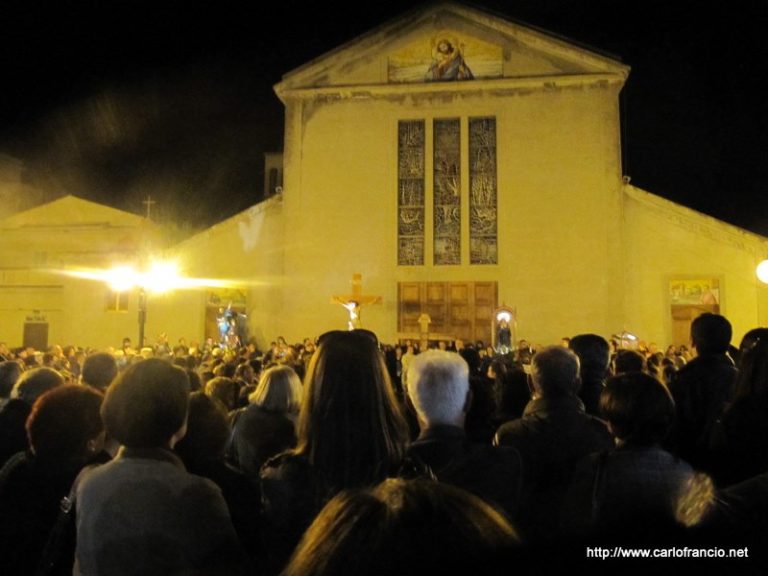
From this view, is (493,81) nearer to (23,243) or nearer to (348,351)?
(23,243)

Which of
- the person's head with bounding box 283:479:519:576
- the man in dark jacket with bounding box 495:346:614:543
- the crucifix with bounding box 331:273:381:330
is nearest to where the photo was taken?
the person's head with bounding box 283:479:519:576

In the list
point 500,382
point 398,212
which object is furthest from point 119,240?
point 500,382

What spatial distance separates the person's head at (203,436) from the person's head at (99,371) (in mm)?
2350

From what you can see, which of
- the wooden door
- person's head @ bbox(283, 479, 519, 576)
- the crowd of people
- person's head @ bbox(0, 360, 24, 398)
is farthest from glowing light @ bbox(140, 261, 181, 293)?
person's head @ bbox(283, 479, 519, 576)

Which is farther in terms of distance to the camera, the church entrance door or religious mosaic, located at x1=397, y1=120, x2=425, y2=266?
religious mosaic, located at x1=397, y1=120, x2=425, y2=266

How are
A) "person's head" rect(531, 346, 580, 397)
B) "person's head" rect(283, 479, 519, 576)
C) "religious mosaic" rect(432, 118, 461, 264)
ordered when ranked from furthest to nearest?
1. "religious mosaic" rect(432, 118, 461, 264)
2. "person's head" rect(531, 346, 580, 397)
3. "person's head" rect(283, 479, 519, 576)

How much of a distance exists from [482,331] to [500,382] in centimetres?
1693

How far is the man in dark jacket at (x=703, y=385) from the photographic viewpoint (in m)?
4.21

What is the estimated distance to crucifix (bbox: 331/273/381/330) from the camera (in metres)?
21.1

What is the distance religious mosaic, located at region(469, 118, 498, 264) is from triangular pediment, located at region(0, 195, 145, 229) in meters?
12.9

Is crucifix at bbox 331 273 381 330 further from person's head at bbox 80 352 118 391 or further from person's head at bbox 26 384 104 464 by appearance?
person's head at bbox 26 384 104 464

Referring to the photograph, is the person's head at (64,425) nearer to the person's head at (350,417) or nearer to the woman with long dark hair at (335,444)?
the woman with long dark hair at (335,444)

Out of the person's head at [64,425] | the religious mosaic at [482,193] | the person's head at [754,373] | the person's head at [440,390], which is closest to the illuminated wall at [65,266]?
the religious mosaic at [482,193]

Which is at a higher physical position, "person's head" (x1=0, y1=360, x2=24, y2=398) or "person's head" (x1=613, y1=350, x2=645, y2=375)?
"person's head" (x1=613, y1=350, x2=645, y2=375)
